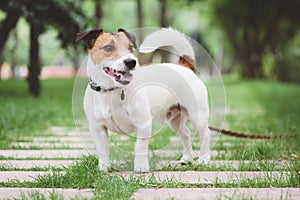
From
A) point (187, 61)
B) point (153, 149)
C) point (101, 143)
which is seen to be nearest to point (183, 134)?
point (153, 149)

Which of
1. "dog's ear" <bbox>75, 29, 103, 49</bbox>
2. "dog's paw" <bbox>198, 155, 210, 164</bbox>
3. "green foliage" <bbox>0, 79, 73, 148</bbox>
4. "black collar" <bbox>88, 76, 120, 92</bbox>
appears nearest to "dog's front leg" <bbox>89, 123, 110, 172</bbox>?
"black collar" <bbox>88, 76, 120, 92</bbox>

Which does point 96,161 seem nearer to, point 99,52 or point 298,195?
point 99,52

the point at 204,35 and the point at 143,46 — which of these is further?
the point at 204,35

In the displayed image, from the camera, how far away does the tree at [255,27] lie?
18766mm

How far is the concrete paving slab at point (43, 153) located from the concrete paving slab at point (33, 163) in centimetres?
17

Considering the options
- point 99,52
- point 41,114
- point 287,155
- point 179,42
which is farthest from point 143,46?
point 41,114

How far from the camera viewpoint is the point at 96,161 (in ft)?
11.7

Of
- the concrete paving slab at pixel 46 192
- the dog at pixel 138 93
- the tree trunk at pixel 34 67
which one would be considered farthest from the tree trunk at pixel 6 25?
the concrete paving slab at pixel 46 192

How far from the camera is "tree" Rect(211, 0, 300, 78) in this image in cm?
1877

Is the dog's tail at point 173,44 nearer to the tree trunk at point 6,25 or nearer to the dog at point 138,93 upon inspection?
the dog at point 138,93

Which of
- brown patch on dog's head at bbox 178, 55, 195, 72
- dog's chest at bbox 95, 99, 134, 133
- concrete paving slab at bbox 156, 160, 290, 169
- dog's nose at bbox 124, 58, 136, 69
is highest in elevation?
brown patch on dog's head at bbox 178, 55, 195, 72

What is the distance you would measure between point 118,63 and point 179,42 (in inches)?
37.8

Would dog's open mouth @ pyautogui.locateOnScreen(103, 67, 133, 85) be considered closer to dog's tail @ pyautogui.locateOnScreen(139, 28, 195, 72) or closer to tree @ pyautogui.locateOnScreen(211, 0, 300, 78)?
dog's tail @ pyautogui.locateOnScreen(139, 28, 195, 72)

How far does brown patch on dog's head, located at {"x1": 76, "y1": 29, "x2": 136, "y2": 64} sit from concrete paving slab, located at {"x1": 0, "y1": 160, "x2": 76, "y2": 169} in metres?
0.99
